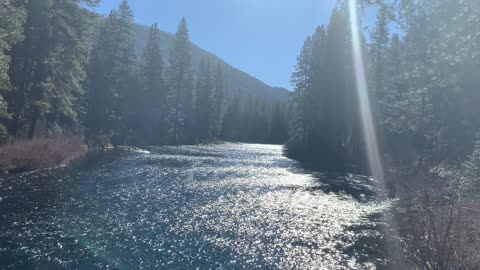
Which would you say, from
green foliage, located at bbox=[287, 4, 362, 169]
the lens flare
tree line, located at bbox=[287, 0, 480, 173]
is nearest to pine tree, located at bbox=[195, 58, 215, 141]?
tree line, located at bbox=[287, 0, 480, 173]

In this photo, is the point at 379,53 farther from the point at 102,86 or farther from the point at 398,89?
the point at 102,86

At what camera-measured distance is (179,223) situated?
1446cm

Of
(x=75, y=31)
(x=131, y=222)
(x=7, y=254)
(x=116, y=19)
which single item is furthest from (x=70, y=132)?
(x=7, y=254)

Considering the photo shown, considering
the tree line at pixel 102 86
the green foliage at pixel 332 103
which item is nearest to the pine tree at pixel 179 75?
the tree line at pixel 102 86

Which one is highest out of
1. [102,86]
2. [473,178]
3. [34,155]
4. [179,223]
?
[102,86]

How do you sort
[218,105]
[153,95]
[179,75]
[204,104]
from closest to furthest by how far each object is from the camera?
1. [153,95]
2. [179,75]
3. [204,104]
4. [218,105]

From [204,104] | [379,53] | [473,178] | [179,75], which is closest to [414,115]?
[379,53]

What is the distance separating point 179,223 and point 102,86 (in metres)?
41.9

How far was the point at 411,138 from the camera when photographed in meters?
40.0

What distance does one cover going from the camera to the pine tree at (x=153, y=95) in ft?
222

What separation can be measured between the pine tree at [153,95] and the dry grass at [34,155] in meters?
36.2

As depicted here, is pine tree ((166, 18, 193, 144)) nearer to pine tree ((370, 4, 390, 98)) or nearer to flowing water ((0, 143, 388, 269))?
pine tree ((370, 4, 390, 98))

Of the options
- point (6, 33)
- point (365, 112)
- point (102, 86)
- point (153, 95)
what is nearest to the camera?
point (6, 33)

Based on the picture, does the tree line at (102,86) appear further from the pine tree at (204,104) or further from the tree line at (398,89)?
the tree line at (398,89)
